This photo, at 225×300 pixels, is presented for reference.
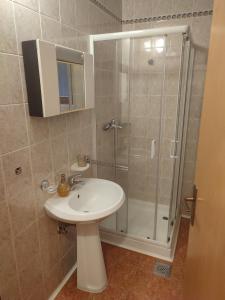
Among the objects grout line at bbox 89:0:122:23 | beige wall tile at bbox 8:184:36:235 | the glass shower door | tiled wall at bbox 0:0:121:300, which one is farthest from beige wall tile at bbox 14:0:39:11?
the glass shower door

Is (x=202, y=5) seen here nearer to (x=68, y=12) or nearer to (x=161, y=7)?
(x=161, y=7)

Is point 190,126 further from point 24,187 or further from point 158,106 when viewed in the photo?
point 24,187

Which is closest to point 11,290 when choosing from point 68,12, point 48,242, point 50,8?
point 48,242

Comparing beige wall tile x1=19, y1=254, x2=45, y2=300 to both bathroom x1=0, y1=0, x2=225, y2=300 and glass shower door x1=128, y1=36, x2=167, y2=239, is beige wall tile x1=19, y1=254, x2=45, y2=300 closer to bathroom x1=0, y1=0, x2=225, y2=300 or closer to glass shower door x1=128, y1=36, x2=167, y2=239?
bathroom x1=0, y1=0, x2=225, y2=300

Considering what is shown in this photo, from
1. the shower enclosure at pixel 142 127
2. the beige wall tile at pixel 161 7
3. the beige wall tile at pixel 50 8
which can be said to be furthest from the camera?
the beige wall tile at pixel 161 7

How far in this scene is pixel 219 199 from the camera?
71cm

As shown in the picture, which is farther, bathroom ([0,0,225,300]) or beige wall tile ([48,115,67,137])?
beige wall tile ([48,115,67,137])

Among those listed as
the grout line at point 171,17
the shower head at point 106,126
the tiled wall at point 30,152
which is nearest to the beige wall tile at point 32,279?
the tiled wall at point 30,152

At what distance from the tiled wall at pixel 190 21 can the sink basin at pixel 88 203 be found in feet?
3.90

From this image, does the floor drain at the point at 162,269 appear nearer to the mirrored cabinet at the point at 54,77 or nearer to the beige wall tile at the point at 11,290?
the beige wall tile at the point at 11,290

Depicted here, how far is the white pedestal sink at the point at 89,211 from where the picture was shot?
1.54m

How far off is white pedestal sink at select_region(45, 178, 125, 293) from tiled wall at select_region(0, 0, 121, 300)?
0.16m

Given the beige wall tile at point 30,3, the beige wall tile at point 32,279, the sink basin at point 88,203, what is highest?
the beige wall tile at point 30,3

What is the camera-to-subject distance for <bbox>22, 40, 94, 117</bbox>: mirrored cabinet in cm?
123
